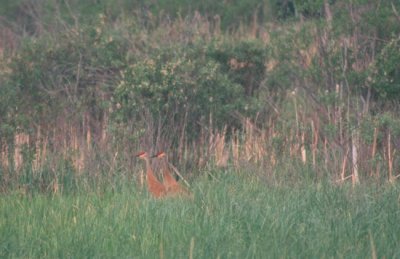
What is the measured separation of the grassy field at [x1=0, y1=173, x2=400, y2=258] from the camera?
662cm

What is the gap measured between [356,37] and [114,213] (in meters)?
4.81

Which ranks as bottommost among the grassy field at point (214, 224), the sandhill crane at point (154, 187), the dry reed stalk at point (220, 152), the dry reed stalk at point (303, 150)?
the dry reed stalk at point (220, 152)

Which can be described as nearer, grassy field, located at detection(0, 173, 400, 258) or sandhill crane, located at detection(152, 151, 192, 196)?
grassy field, located at detection(0, 173, 400, 258)

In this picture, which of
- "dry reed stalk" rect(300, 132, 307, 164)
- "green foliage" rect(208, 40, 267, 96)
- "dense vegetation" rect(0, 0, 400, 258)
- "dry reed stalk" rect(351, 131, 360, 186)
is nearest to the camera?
"dense vegetation" rect(0, 0, 400, 258)

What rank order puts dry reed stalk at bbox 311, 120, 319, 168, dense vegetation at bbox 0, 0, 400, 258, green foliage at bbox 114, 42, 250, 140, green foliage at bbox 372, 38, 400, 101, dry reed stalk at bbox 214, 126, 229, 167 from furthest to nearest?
1. green foliage at bbox 114, 42, 250, 140
2. green foliage at bbox 372, 38, 400, 101
3. dry reed stalk at bbox 214, 126, 229, 167
4. dry reed stalk at bbox 311, 120, 319, 168
5. dense vegetation at bbox 0, 0, 400, 258

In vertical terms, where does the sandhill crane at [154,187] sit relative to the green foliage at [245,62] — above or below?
below

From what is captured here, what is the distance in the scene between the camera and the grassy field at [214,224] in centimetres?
662

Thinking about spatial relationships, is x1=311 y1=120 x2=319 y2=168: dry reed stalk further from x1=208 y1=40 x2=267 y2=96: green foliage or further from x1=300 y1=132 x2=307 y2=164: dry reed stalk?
x1=208 y1=40 x2=267 y2=96: green foliage

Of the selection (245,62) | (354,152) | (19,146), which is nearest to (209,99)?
(245,62)

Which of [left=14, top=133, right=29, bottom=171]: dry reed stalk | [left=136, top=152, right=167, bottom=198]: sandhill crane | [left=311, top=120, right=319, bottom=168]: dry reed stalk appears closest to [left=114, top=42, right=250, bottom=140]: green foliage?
[left=14, top=133, right=29, bottom=171]: dry reed stalk

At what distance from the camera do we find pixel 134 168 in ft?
32.1

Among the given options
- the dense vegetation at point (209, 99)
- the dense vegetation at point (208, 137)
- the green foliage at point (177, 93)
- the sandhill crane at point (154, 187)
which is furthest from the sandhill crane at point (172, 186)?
the green foliage at point (177, 93)

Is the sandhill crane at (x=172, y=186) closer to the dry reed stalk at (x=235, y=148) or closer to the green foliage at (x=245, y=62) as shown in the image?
the dry reed stalk at (x=235, y=148)

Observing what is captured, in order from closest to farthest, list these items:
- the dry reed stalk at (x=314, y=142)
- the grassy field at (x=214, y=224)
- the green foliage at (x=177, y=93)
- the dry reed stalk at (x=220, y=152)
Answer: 1. the grassy field at (x=214, y=224)
2. the dry reed stalk at (x=314, y=142)
3. the dry reed stalk at (x=220, y=152)
4. the green foliage at (x=177, y=93)
